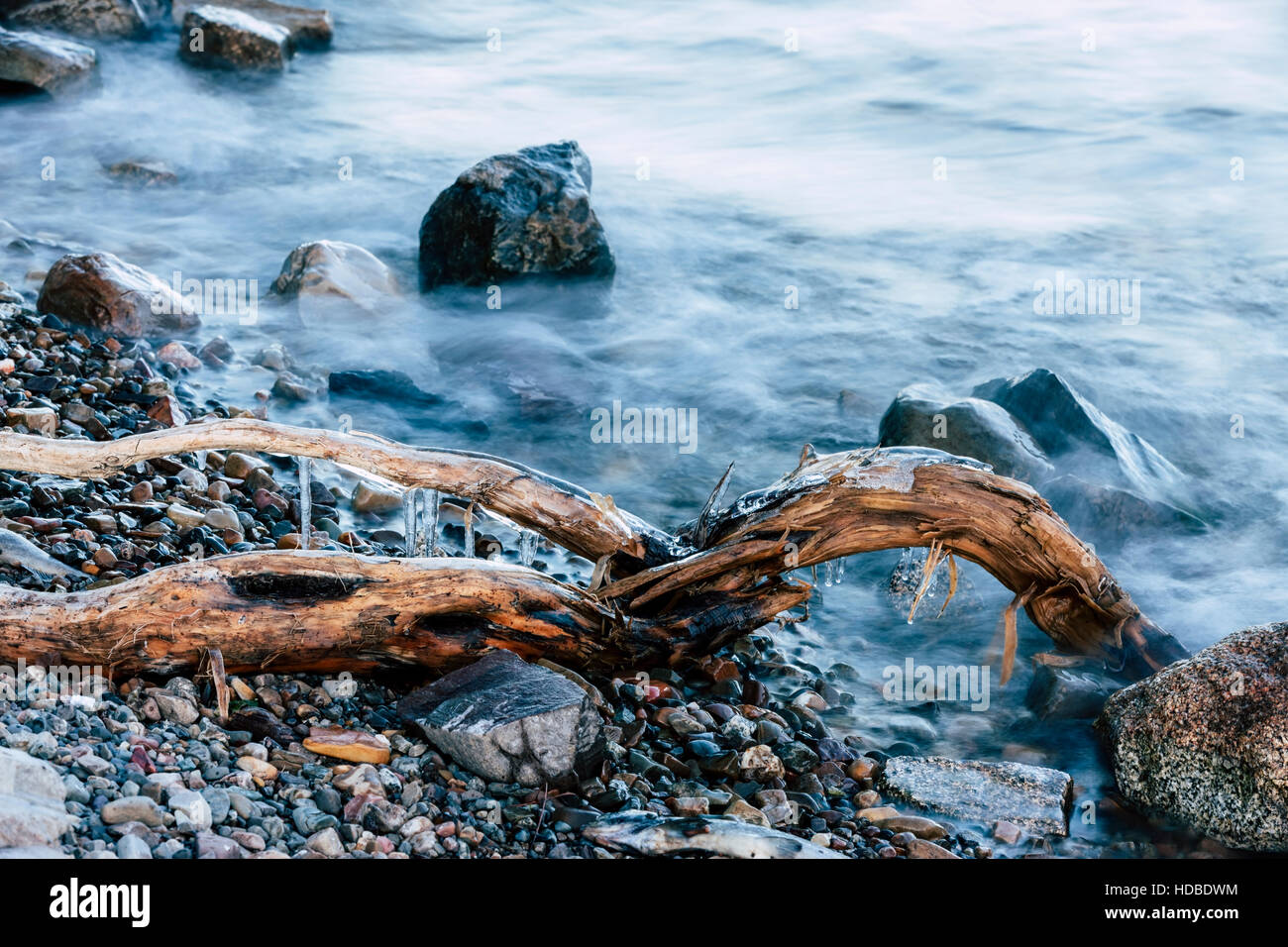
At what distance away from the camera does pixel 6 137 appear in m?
11.1

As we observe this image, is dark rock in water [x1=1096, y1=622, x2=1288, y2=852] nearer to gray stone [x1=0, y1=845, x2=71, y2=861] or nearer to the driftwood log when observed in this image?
the driftwood log

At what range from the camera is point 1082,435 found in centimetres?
650

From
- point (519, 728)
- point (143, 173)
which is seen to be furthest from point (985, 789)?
point (143, 173)

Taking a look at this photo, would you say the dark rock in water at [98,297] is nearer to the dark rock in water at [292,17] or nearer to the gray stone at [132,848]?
the gray stone at [132,848]

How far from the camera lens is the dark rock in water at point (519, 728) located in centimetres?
353

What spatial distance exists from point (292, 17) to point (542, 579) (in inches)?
510

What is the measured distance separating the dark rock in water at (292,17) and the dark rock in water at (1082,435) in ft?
36.9

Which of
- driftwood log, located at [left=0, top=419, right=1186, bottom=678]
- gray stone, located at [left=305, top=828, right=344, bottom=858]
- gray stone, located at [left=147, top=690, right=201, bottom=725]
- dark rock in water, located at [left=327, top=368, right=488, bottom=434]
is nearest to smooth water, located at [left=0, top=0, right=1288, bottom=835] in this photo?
dark rock in water, located at [left=327, top=368, right=488, bottom=434]

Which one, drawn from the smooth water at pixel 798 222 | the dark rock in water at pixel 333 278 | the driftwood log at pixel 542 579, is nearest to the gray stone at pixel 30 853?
the driftwood log at pixel 542 579

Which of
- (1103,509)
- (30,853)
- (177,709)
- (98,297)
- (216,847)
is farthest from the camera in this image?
(98,297)

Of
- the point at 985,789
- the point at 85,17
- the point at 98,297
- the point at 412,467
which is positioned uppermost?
the point at 85,17

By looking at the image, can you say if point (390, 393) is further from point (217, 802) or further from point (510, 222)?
point (217, 802)

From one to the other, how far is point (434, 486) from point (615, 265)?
18.0 ft

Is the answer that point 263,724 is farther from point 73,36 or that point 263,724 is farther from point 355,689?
point 73,36
